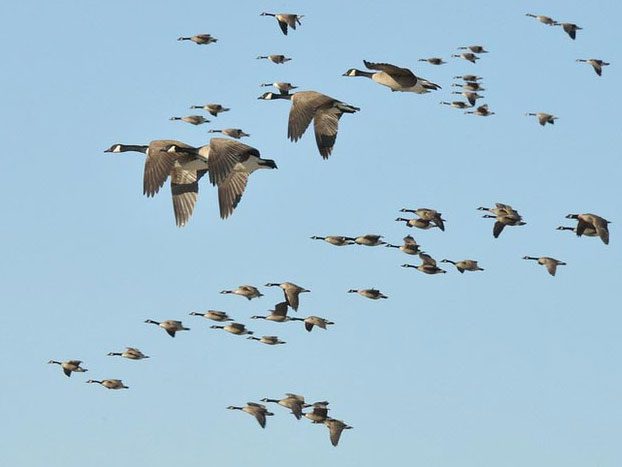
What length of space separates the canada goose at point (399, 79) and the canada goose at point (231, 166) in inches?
151

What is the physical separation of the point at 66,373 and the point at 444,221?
1275 cm

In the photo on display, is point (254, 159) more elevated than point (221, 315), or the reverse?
point (254, 159)

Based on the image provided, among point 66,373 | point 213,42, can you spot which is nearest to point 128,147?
point 213,42

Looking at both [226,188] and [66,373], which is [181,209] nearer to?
[226,188]

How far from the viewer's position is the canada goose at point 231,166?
48062 millimetres

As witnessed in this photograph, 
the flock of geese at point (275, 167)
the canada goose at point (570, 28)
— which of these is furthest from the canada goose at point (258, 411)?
the canada goose at point (570, 28)

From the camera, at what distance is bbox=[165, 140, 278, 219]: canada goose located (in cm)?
4806

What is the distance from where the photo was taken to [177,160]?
2034 inches

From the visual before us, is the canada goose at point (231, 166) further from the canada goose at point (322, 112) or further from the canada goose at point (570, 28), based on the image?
the canada goose at point (570, 28)

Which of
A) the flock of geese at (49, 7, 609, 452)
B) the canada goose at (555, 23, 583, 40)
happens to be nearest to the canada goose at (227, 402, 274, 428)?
the flock of geese at (49, 7, 609, 452)

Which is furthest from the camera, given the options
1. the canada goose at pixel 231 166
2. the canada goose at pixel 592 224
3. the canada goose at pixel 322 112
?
the canada goose at pixel 592 224

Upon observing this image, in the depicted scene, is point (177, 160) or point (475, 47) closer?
point (177, 160)

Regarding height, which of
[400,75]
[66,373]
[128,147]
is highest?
[400,75]

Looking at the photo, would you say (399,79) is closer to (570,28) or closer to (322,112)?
(322,112)
